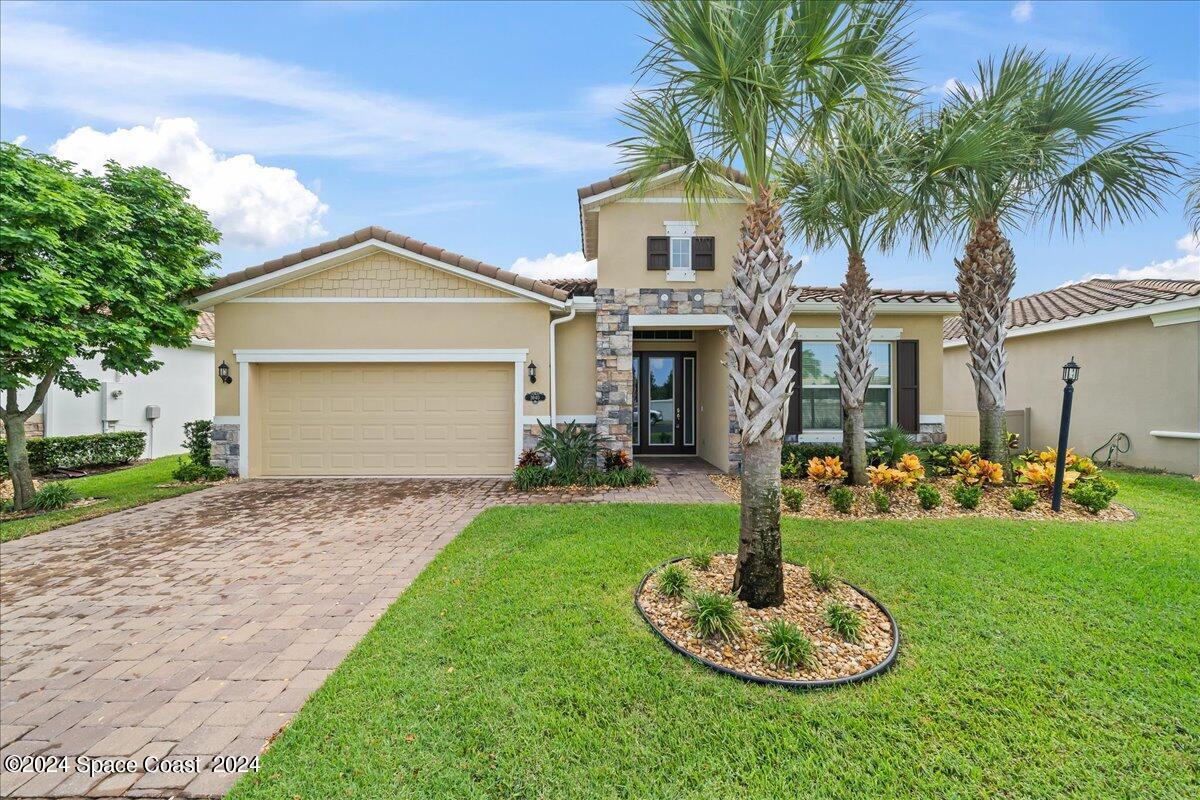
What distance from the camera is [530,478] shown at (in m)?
9.12

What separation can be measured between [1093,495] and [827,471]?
328 centimetres

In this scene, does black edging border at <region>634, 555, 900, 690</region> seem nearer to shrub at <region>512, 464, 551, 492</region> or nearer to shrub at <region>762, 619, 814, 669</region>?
shrub at <region>762, 619, 814, 669</region>

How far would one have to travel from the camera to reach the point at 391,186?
44.3ft

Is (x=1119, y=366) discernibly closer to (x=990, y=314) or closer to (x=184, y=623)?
(x=990, y=314)

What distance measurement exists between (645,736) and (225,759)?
218cm

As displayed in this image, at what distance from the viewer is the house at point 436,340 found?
9812mm

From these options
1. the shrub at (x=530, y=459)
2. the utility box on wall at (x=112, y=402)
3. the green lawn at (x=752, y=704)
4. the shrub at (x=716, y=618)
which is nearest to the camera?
the green lawn at (x=752, y=704)

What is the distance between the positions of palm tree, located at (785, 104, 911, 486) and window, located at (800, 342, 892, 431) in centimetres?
283

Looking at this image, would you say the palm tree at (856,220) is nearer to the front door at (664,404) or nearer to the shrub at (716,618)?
the front door at (664,404)

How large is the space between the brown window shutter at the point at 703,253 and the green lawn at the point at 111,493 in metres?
10.4

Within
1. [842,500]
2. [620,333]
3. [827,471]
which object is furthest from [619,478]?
[842,500]

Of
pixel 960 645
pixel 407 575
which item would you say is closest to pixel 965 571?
pixel 960 645

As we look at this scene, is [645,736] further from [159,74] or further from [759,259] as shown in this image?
[159,74]

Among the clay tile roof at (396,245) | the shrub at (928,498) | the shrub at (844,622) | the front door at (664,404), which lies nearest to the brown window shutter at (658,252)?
the clay tile roof at (396,245)
